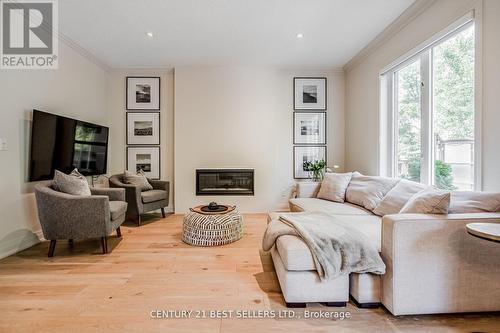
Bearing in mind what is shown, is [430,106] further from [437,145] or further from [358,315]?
[358,315]

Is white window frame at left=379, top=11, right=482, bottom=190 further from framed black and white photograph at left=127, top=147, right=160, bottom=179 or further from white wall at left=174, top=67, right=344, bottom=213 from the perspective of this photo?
framed black and white photograph at left=127, top=147, right=160, bottom=179

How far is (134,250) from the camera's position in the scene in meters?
2.90

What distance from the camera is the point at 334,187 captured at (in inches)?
140

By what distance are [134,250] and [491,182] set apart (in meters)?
3.55

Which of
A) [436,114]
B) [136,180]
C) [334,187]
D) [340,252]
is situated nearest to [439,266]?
[340,252]

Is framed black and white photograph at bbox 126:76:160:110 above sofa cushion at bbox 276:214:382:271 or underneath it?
above

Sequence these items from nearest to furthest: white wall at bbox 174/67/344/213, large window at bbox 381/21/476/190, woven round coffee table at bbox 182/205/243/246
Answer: large window at bbox 381/21/476/190 → woven round coffee table at bbox 182/205/243/246 → white wall at bbox 174/67/344/213

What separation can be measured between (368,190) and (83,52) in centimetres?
474

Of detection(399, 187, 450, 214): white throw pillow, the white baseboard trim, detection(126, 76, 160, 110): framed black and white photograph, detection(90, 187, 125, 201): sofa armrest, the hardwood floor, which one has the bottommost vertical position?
the hardwood floor

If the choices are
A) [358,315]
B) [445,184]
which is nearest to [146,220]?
[358,315]

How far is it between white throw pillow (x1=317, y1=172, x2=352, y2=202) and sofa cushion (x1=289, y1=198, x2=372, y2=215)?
100 millimetres

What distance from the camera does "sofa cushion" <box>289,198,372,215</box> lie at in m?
2.90

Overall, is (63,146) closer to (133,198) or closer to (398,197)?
(133,198)

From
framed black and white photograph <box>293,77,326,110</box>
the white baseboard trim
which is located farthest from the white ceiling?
the white baseboard trim
